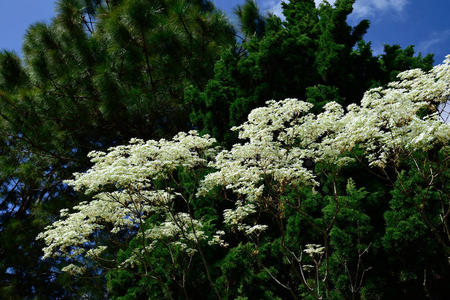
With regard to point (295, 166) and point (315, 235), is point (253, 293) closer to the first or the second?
point (315, 235)

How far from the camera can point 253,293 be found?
15.8 feet

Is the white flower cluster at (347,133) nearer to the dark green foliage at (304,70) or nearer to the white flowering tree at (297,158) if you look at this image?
the white flowering tree at (297,158)

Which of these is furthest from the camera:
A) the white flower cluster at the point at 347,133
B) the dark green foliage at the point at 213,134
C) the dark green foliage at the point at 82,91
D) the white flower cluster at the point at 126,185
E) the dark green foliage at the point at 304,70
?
the dark green foliage at the point at 82,91

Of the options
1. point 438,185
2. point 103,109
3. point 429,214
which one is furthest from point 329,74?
point 103,109

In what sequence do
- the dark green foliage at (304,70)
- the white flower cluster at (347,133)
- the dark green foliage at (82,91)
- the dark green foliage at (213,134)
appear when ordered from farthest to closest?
the dark green foliage at (82,91) < the dark green foliage at (304,70) < the dark green foliage at (213,134) < the white flower cluster at (347,133)

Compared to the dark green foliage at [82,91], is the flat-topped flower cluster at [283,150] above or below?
below

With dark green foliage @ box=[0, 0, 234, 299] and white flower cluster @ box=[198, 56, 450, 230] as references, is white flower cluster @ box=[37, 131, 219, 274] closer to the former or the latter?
white flower cluster @ box=[198, 56, 450, 230]

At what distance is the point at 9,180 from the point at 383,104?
10.3 meters

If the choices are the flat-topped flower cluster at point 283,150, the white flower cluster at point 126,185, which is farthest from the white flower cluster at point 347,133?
the white flower cluster at point 126,185

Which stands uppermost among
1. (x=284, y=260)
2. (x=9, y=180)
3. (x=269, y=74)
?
(x=9, y=180)

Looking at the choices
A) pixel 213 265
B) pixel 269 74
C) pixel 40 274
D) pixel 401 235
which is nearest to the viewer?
pixel 401 235

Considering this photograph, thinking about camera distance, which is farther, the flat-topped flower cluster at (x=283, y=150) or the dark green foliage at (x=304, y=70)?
the dark green foliage at (x=304, y=70)

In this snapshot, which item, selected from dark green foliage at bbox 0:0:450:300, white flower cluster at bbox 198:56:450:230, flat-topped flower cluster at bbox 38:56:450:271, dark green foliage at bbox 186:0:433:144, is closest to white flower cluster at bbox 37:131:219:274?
flat-topped flower cluster at bbox 38:56:450:271

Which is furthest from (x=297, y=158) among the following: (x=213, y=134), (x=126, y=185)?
(x=213, y=134)
